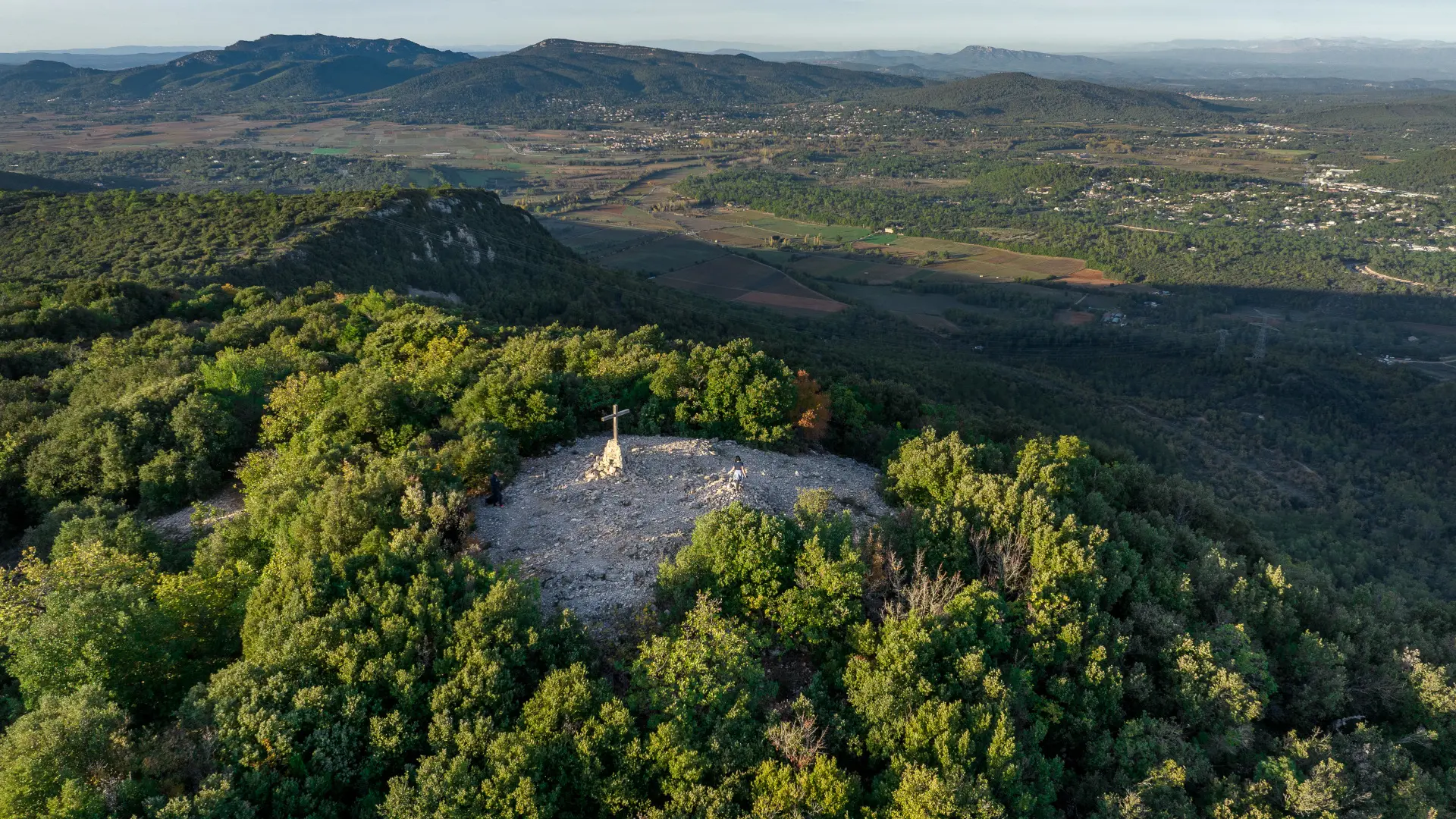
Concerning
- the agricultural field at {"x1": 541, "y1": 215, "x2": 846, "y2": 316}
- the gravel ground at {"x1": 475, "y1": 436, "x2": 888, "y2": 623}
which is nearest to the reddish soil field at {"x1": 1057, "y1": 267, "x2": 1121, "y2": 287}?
the agricultural field at {"x1": 541, "y1": 215, "x2": 846, "y2": 316}

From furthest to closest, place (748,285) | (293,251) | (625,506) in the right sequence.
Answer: (748,285)
(293,251)
(625,506)

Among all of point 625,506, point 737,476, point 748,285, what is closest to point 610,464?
point 625,506

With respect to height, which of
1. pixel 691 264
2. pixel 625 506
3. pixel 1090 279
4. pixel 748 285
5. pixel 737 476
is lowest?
pixel 1090 279

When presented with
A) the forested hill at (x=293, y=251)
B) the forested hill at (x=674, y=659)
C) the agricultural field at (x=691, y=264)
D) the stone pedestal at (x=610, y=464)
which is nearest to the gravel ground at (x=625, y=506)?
the stone pedestal at (x=610, y=464)

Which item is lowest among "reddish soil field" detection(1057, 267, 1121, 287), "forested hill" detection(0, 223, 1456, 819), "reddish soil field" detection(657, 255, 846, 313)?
"reddish soil field" detection(1057, 267, 1121, 287)

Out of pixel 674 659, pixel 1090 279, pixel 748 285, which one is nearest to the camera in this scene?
pixel 674 659

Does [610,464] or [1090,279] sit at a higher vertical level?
[610,464]

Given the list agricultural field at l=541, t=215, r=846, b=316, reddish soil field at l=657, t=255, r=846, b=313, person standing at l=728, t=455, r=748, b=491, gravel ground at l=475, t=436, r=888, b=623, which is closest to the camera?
gravel ground at l=475, t=436, r=888, b=623

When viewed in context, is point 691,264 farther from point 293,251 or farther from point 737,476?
point 737,476

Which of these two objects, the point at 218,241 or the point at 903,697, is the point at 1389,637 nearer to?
the point at 903,697

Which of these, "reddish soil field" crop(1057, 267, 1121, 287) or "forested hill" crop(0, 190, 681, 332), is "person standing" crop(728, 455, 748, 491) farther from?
"reddish soil field" crop(1057, 267, 1121, 287)
